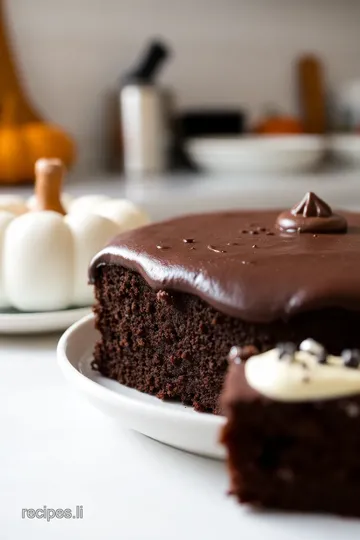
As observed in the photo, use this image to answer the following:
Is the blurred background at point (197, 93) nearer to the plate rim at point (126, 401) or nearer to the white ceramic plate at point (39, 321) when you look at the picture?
the white ceramic plate at point (39, 321)

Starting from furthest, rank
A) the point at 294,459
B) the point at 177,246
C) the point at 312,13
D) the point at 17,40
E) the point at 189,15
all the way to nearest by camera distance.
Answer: the point at 312,13 < the point at 189,15 < the point at 17,40 < the point at 177,246 < the point at 294,459

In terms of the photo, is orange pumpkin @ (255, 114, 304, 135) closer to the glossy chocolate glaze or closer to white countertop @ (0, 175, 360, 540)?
the glossy chocolate glaze

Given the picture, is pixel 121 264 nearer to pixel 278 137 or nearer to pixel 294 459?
pixel 294 459

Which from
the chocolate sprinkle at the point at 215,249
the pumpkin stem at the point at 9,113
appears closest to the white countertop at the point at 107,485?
the chocolate sprinkle at the point at 215,249

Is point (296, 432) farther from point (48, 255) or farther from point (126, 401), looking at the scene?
point (48, 255)

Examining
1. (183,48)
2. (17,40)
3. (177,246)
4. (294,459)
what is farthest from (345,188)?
(294,459)

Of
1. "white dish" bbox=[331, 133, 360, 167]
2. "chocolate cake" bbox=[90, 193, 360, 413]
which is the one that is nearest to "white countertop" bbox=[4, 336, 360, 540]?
"chocolate cake" bbox=[90, 193, 360, 413]
